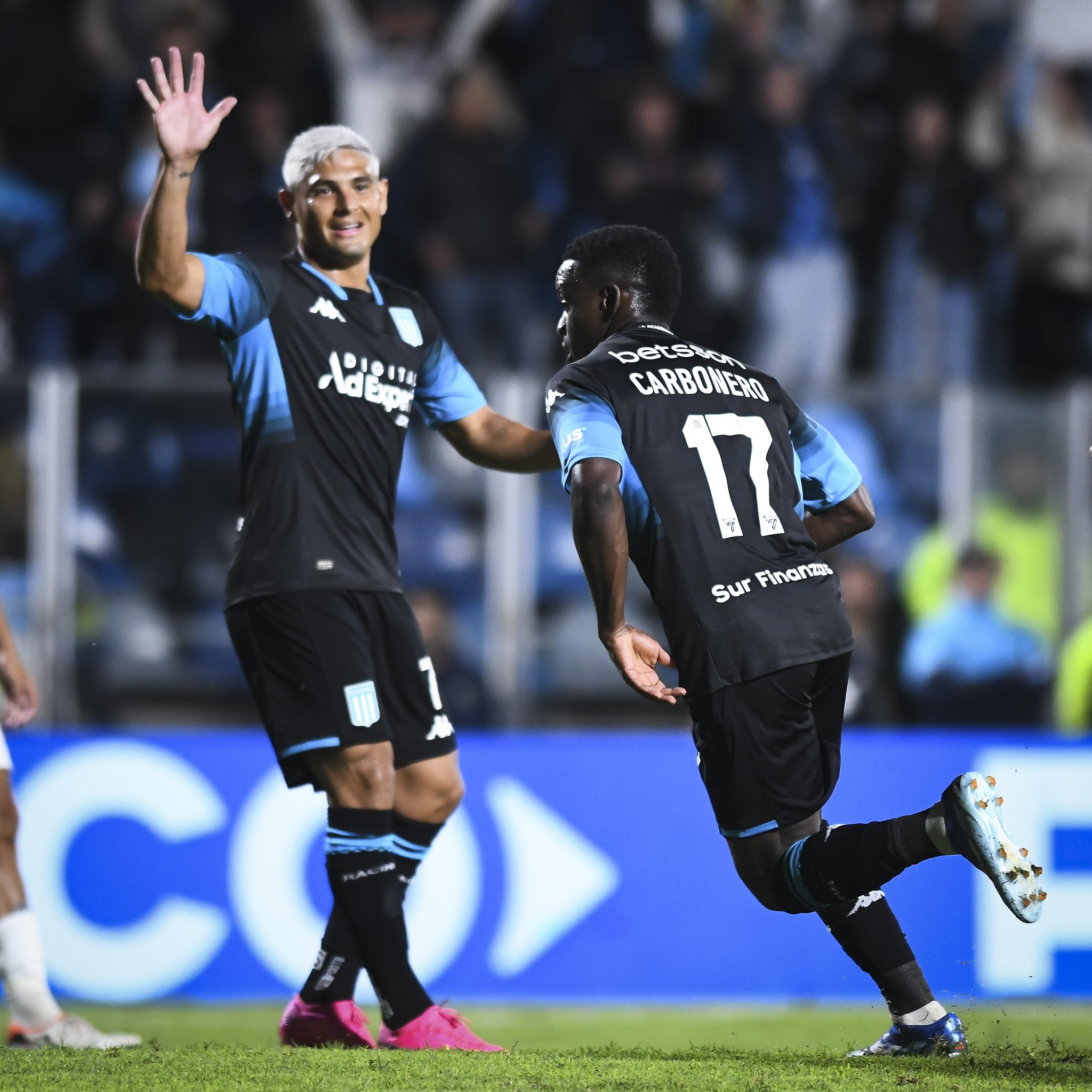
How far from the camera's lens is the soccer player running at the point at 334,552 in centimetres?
479

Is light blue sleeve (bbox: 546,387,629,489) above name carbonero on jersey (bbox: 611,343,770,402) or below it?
below

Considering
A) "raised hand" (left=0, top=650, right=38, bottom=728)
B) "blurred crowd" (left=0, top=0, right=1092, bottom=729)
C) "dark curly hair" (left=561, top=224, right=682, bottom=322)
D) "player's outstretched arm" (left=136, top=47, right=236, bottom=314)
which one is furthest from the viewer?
"blurred crowd" (left=0, top=0, right=1092, bottom=729)

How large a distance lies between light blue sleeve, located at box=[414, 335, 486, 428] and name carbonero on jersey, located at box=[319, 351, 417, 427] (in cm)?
15

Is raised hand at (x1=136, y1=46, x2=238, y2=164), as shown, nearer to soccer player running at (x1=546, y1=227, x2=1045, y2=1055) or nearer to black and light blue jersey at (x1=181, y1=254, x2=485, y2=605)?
black and light blue jersey at (x1=181, y1=254, x2=485, y2=605)

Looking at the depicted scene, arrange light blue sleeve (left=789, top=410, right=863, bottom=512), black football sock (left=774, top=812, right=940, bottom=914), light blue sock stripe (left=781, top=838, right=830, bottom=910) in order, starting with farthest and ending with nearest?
→ light blue sleeve (left=789, top=410, right=863, bottom=512) < light blue sock stripe (left=781, top=838, right=830, bottom=910) < black football sock (left=774, top=812, right=940, bottom=914)

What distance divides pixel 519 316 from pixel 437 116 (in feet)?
4.64

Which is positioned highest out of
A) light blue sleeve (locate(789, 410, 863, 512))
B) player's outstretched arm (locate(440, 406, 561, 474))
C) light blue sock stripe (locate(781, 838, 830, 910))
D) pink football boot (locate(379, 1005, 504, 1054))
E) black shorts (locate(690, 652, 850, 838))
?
player's outstretched arm (locate(440, 406, 561, 474))

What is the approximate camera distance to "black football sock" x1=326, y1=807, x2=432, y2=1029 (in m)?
4.79

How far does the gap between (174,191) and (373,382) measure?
2.68ft

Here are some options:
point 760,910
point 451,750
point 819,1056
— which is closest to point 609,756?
point 760,910

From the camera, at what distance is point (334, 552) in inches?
192

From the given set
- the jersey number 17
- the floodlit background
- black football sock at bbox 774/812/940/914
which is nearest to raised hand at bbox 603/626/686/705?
the jersey number 17

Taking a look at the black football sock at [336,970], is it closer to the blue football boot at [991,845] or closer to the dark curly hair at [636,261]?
the blue football boot at [991,845]

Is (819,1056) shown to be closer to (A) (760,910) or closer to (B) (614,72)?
(A) (760,910)
